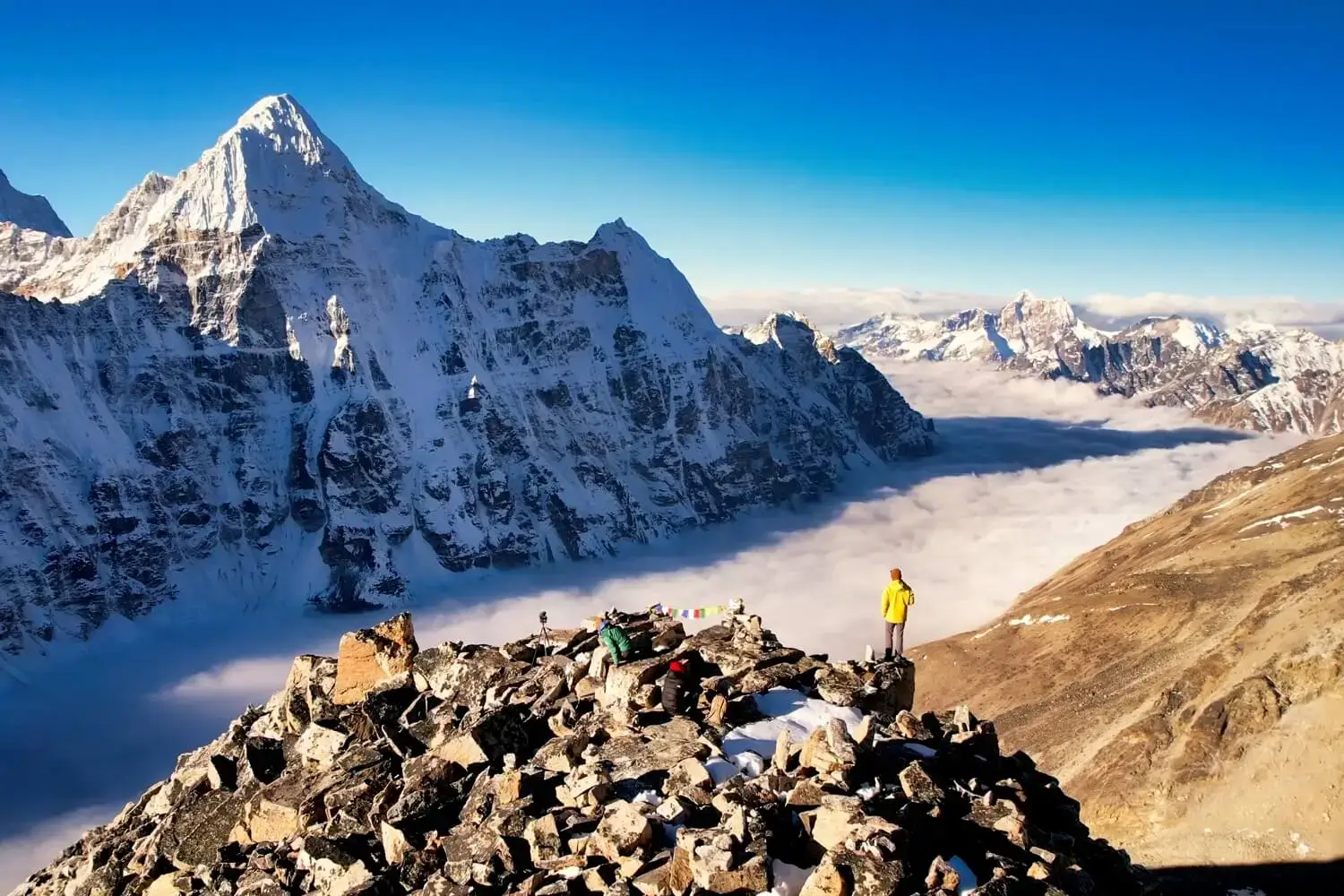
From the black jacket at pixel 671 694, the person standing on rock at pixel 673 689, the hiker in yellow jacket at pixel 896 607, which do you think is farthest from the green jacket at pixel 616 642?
the hiker in yellow jacket at pixel 896 607

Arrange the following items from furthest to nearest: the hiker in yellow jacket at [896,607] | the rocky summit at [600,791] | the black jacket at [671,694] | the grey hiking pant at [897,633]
A: the hiker in yellow jacket at [896,607], the grey hiking pant at [897,633], the black jacket at [671,694], the rocky summit at [600,791]

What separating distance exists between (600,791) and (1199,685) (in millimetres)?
70931

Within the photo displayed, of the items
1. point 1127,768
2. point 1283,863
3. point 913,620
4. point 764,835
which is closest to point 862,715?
point 764,835

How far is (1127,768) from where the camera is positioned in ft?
210

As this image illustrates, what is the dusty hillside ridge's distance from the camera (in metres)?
Result: 55.9

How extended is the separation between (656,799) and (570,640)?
11230 mm

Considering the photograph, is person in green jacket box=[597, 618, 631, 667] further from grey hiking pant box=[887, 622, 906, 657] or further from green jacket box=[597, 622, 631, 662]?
grey hiking pant box=[887, 622, 906, 657]

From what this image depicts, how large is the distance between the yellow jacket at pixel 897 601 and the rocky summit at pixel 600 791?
13.6 ft

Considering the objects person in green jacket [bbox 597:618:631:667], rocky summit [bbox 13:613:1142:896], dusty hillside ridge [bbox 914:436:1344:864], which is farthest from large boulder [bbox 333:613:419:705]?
dusty hillside ridge [bbox 914:436:1344:864]

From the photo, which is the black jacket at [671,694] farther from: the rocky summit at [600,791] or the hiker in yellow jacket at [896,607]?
the hiker in yellow jacket at [896,607]

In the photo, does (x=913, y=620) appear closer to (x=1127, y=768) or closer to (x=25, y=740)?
(x=1127, y=768)

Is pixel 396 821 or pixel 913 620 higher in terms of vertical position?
pixel 396 821

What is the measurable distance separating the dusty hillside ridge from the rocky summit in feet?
149

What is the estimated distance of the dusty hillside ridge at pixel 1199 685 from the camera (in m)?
55.9
